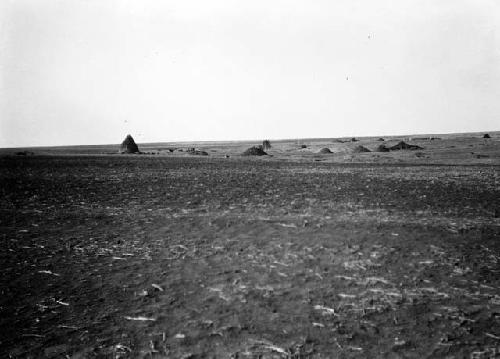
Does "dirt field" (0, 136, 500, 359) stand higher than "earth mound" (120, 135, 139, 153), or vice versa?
"earth mound" (120, 135, 139, 153)

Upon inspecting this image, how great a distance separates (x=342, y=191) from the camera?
655 inches

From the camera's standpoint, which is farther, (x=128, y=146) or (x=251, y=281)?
(x=128, y=146)

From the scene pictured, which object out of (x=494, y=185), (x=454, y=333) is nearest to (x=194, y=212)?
(x=454, y=333)

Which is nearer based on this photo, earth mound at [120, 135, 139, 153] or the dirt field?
the dirt field

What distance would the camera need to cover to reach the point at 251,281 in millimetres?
6566

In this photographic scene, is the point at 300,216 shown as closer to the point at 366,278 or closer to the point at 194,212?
the point at 194,212

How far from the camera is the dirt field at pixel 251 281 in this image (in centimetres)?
471

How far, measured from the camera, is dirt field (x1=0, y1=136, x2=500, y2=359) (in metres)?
4.71

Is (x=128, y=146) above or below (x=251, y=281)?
above

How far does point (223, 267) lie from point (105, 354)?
10.1 feet

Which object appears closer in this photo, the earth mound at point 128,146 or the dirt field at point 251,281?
the dirt field at point 251,281

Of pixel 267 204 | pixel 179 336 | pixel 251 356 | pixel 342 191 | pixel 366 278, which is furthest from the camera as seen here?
pixel 342 191

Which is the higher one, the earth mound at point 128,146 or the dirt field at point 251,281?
the earth mound at point 128,146

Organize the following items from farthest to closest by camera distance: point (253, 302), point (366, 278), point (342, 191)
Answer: point (342, 191) < point (366, 278) < point (253, 302)
